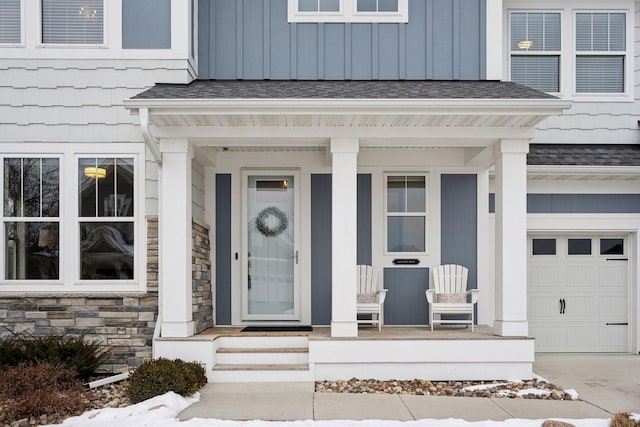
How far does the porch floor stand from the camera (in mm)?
6645

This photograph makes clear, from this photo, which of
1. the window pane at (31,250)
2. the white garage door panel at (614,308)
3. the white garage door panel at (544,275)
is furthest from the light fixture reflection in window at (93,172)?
the white garage door panel at (614,308)

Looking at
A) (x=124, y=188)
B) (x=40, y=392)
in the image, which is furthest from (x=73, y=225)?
(x=40, y=392)

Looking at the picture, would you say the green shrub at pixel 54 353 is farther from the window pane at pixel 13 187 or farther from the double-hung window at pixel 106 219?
the window pane at pixel 13 187

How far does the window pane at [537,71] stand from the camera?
353 inches

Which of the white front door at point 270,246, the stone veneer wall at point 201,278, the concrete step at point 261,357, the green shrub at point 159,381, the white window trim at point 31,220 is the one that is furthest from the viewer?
the white front door at point 270,246

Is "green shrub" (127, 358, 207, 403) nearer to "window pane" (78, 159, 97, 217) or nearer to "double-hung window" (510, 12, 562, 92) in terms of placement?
"window pane" (78, 159, 97, 217)

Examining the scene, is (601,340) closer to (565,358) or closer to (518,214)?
(565,358)

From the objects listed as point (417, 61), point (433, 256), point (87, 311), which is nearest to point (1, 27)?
point (87, 311)

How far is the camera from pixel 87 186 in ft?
23.3

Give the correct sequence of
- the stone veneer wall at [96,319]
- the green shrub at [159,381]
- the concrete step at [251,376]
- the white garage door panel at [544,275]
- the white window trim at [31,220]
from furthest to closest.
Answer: the white garage door panel at [544,275]
the white window trim at [31,220]
the stone veneer wall at [96,319]
the concrete step at [251,376]
the green shrub at [159,381]

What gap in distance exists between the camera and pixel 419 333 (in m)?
7.21

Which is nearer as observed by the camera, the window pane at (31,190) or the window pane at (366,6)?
the window pane at (31,190)

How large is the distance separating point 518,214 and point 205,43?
4.57 metres

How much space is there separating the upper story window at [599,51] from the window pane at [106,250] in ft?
22.6
